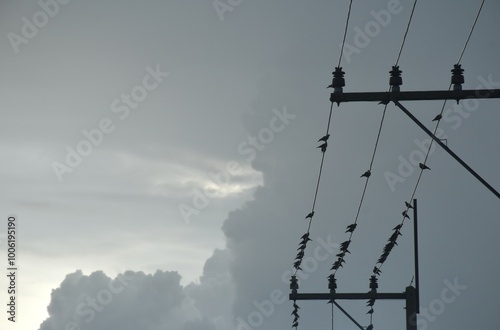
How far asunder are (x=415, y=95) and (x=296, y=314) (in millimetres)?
25869

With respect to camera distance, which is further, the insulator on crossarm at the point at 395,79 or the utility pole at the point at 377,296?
the utility pole at the point at 377,296

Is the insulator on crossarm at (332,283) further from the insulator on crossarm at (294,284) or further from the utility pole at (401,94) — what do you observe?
the utility pole at (401,94)

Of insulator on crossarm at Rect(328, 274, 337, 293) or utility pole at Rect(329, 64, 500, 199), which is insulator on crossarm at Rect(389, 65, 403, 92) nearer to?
utility pole at Rect(329, 64, 500, 199)

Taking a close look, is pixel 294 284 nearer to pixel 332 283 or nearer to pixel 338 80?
pixel 332 283

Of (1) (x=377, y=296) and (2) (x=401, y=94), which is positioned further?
(1) (x=377, y=296)

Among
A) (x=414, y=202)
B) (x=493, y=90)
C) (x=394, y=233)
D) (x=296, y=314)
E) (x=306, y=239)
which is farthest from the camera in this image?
(x=296, y=314)

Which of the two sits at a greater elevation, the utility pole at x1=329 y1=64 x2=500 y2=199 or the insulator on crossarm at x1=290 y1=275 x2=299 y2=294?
the insulator on crossarm at x1=290 y1=275 x2=299 y2=294

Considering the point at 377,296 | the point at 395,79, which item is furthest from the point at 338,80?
the point at 377,296

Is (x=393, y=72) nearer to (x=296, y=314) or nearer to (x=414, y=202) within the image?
(x=414, y=202)

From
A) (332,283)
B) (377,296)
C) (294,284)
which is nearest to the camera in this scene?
(377,296)

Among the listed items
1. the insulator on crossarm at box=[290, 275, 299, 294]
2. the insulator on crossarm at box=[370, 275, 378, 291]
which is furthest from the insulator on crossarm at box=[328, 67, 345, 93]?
the insulator on crossarm at box=[290, 275, 299, 294]

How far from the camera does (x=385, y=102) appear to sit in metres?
17.3

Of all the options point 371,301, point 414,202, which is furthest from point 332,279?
point 414,202

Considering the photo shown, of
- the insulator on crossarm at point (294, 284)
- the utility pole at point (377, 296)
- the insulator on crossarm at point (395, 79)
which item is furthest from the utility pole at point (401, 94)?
the insulator on crossarm at point (294, 284)
